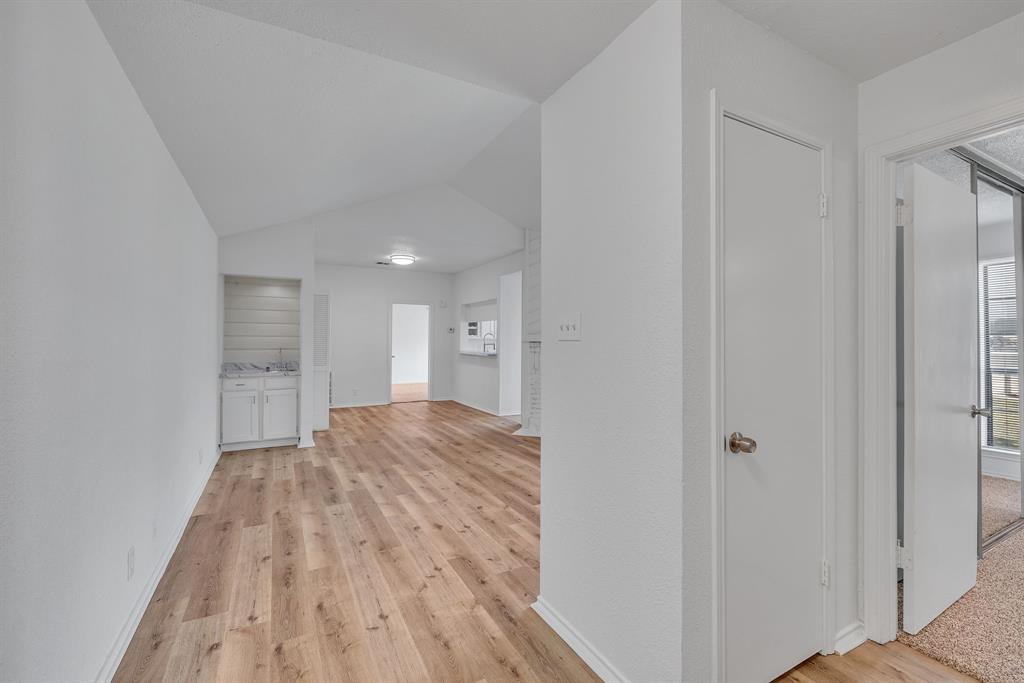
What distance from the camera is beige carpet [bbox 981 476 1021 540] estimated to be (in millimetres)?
3008

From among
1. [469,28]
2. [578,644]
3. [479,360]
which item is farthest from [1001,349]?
[479,360]

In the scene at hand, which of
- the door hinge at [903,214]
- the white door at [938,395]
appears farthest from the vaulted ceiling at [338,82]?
the white door at [938,395]

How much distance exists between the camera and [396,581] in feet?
7.72

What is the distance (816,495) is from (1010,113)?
57.7 inches

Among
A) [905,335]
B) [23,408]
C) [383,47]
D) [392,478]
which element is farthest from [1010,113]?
[392,478]

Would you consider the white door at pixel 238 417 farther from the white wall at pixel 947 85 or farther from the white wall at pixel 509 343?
the white wall at pixel 947 85

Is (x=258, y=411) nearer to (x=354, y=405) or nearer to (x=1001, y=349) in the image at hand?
(x=354, y=405)

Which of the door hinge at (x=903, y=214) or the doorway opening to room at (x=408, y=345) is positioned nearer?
the door hinge at (x=903, y=214)

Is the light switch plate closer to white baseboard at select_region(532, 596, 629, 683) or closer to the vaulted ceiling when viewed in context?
the vaulted ceiling

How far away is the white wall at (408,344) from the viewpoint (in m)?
12.4

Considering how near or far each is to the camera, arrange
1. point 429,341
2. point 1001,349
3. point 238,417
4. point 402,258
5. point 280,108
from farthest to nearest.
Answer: point 429,341 < point 402,258 < point 238,417 < point 1001,349 < point 280,108

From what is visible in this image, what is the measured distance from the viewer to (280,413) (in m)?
5.20

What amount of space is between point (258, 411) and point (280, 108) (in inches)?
150

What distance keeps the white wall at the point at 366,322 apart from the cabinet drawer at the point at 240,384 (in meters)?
2.93
